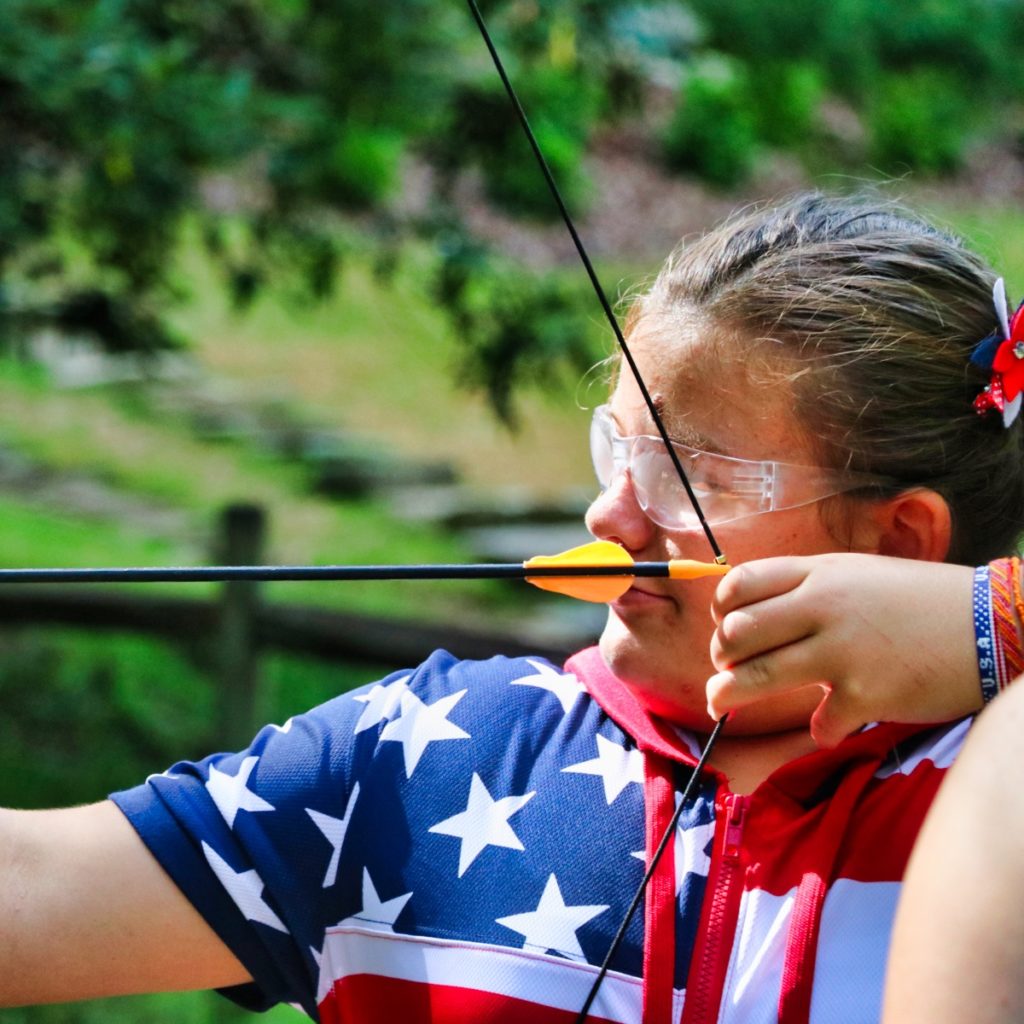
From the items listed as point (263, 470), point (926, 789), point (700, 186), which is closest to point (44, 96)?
point (926, 789)

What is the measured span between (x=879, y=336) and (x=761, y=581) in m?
0.34

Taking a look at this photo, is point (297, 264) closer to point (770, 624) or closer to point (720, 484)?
point (720, 484)

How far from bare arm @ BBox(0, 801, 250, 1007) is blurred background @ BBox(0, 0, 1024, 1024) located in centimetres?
77

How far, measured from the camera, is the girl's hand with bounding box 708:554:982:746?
1.08 m

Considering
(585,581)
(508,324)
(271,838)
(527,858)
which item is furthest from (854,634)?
(508,324)

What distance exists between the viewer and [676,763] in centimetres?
129

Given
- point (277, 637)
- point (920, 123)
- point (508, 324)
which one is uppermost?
point (508, 324)

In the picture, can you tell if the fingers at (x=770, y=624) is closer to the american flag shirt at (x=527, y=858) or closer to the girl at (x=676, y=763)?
the girl at (x=676, y=763)

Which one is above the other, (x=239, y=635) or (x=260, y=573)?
(x=260, y=573)

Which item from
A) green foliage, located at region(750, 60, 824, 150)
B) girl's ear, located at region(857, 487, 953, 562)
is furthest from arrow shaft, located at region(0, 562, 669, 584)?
green foliage, located at region(750, 60, 824, 150)

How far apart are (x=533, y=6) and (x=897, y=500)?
2.15 metres

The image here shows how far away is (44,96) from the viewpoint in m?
2.80

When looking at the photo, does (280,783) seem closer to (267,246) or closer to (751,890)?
(751,890)

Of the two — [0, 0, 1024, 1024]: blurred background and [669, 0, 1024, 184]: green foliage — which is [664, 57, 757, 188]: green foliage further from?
[0, 0, 1024, 1024]: blurred background
